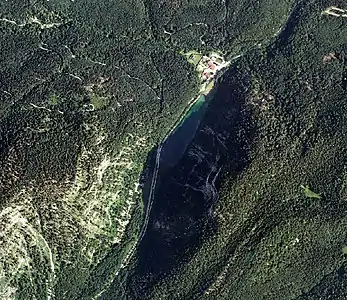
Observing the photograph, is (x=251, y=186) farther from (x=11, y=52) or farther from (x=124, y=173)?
(x=11, y=52)

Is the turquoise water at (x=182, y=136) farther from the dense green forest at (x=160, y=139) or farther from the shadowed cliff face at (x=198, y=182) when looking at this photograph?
the dense green forest at (x=160, y=139)

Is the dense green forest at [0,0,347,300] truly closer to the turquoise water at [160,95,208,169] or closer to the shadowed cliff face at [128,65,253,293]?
the shadowed cliff face at [128,65,253,293]

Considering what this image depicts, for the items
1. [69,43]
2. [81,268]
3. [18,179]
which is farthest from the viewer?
[69,43]

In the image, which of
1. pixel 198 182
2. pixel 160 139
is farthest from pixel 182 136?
pixel 198 182

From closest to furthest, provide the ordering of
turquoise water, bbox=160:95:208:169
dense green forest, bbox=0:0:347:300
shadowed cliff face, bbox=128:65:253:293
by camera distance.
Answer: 1. dense green forest, bbox=0:0:347:300
2. shadowed cliff face, bbox=128:65:253:293
3. turquoise water, bbox=160:95:208:169

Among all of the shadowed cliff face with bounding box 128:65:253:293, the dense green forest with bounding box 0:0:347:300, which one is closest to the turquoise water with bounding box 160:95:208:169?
the shadowed cliff face with bounding box 128:65:253:293

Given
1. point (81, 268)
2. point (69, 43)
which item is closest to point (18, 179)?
point (81, 268)

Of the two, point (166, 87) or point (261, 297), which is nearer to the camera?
point (261, 297)
